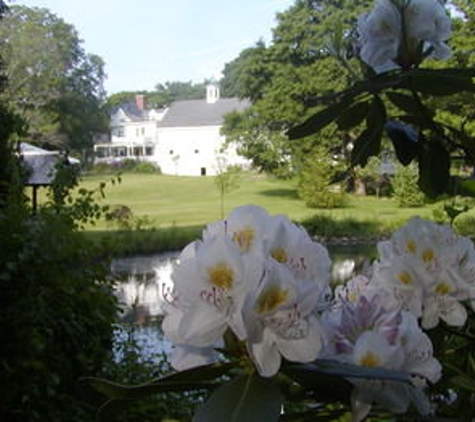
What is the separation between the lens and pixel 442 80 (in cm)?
45

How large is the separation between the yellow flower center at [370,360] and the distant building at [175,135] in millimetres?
31474

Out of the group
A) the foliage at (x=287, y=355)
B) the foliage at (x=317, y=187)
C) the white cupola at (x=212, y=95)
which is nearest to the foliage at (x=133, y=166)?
the white cupola at (x=212, y=95)

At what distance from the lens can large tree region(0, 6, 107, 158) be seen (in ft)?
87.9

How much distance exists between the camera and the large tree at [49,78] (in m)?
26.8

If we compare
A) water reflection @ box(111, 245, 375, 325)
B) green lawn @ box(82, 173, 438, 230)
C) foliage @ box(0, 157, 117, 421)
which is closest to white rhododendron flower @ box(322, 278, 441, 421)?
foliage @ box(0, 157, 117, 421)

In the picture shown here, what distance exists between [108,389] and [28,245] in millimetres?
2064

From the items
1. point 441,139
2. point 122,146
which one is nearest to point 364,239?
point 441,139

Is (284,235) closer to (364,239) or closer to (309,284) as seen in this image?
(309,284)

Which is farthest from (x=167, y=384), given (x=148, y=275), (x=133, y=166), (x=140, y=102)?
(x=140, y=102)

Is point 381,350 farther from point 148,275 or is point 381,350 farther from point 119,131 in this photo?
point 119,131

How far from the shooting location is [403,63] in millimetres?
479

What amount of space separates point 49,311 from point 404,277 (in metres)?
2.19

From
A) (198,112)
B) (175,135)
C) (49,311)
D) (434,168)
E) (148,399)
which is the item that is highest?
(198,112)

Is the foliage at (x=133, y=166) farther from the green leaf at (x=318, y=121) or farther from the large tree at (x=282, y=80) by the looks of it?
the green leaf at (x=318, y=121)
